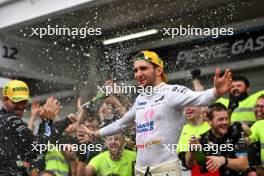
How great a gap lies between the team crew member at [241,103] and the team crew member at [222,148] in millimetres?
991

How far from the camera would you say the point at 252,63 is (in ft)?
34.0

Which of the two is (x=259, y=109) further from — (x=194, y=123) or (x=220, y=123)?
(x=220, y=123)

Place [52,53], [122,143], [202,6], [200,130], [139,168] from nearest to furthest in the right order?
1. [139,168]
2. [200,130]
3. [122,143]
4. [202,6]
5. [52,53]

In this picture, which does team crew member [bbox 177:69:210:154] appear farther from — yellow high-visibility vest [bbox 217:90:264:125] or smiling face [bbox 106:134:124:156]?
smiling face [bbox 106:134:124:156]

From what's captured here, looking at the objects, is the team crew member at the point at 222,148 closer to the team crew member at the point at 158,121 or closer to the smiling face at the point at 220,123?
the smiling face at the point at 220,123

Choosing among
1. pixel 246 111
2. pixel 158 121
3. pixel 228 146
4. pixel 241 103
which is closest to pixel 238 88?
pixel 241 103

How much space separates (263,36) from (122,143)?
4.55 m

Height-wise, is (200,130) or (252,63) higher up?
(252,63)

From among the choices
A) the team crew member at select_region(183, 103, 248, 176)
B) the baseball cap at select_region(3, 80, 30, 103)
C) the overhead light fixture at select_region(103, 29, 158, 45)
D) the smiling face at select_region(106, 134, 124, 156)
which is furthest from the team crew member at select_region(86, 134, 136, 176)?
the overhead light fixture at select_region(103, 29, 158, 45)

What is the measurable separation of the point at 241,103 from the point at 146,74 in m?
1.87

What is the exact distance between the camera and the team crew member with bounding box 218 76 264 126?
258 inches

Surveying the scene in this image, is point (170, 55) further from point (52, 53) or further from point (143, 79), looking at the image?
point (143, 79)

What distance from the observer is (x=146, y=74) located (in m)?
5.24

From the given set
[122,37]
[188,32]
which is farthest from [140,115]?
[122,37]
